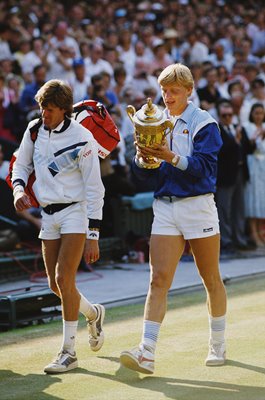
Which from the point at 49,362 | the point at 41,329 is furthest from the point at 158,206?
the point at 41,329

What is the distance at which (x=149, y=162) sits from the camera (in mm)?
6234

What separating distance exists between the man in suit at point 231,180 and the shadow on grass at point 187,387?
7.16 m

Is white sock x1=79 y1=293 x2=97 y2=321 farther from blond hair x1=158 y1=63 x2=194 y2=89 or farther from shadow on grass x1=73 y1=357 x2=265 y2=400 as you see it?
blond hair x1=158 y1=63 x2=194 y2=89

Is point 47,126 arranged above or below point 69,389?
above

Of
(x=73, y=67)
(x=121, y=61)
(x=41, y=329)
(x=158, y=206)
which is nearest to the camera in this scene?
(x=158, y=206)

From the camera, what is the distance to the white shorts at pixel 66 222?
6512 mm

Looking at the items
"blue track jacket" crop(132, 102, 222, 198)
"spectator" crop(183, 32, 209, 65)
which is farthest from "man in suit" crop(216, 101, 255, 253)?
"blue track jacket" crop(132, 102, 222, 198)

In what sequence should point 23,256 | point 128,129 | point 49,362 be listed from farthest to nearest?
point 128,129 < point 23,256 < point 49,362

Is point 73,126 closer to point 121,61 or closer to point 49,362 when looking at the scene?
point 49,362

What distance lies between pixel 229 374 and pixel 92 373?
3.01 feet

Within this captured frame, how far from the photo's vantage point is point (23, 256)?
1184cm

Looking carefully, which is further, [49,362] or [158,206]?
[49,362]

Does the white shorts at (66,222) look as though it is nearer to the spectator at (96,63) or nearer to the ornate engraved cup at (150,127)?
the ornate engraved cup at (150,127)

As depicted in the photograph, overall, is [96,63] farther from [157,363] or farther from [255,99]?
[157,363]
